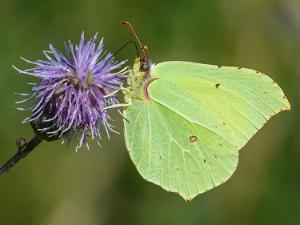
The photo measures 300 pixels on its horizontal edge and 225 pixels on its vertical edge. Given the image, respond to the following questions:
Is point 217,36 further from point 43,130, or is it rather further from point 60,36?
point 43,130

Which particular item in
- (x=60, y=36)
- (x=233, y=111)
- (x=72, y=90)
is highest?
(x=60, y=36)

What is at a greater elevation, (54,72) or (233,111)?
(54,72)

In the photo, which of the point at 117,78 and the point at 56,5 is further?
the point at 56,5

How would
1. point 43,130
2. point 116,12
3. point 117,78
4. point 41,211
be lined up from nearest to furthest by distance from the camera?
point 43,130, point 117,78, point 41,211, point 116,12

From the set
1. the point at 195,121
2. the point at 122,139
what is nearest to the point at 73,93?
the point at 195,121

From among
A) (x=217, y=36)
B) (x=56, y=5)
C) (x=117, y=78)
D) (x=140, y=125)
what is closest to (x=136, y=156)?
(x=140, y=125)

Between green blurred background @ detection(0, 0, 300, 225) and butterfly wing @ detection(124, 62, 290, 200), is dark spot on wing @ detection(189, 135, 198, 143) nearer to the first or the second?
butterfly wing @ detection(124, 62, 290, 200)

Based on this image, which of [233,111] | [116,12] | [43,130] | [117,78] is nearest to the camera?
[43,130]

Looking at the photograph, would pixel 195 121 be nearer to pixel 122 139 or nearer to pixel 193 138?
pixel 193 138

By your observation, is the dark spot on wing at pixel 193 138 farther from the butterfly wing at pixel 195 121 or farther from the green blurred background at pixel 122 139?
the green blurred background at pixel 122 139
